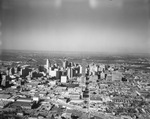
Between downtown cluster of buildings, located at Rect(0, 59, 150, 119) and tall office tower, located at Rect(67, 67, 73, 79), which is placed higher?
tall office tower, located at Rect(67, 67, 73, 79)

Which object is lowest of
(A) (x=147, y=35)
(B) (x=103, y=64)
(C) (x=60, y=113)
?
(C) (x=60, y=113)

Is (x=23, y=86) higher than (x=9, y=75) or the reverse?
the reverse

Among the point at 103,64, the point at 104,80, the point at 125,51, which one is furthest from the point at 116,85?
the point at 125,51

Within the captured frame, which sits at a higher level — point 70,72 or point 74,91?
point 70,72

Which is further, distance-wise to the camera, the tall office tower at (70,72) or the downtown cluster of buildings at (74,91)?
the tall office tower at (70,72)

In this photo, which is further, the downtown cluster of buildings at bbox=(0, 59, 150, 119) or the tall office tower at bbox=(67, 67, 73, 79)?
the tall office tower at bbox=(67, 67, 73, 79)

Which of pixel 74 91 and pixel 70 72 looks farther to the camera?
pixel 70 72

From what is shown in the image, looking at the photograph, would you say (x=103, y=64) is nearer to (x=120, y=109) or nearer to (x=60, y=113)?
(x=120, y=109)

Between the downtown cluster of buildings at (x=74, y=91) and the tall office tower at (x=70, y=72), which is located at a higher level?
the tall office tower at (x=70, y=72)
